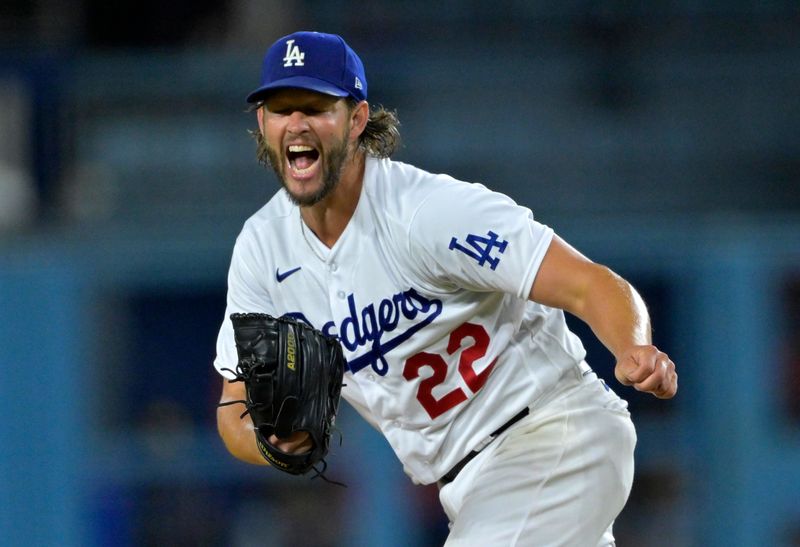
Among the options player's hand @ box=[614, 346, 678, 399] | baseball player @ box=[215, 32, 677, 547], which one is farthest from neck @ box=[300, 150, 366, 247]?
player's hand @ box=[614, 346, 678, 399]

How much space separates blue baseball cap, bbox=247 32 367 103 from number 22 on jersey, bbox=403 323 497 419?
62 centimetres

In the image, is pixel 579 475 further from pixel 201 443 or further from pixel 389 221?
pixel 201 443

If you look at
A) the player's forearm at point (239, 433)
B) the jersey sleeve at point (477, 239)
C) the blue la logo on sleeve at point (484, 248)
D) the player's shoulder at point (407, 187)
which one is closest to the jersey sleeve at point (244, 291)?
the player's forearm at point (239, 433)

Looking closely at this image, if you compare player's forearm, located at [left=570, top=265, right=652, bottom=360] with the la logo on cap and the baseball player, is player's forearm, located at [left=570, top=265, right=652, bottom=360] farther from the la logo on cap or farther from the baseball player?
the la logo on cap

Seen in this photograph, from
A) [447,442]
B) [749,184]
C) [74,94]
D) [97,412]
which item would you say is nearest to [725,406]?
[749,184]

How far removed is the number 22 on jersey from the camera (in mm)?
3023

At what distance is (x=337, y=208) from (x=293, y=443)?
0.56 m

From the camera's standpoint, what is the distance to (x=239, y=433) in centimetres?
314

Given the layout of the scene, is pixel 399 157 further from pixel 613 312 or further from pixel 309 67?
pixel 613 312

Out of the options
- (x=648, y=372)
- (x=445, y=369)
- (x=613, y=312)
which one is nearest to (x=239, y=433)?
(x=445, y=369)

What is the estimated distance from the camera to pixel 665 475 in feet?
20.3

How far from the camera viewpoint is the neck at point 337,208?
3070mm

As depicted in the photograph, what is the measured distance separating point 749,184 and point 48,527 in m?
3.98

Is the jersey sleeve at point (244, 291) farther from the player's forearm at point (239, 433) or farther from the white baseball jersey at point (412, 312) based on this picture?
the player's forearm at point (239, 433)
